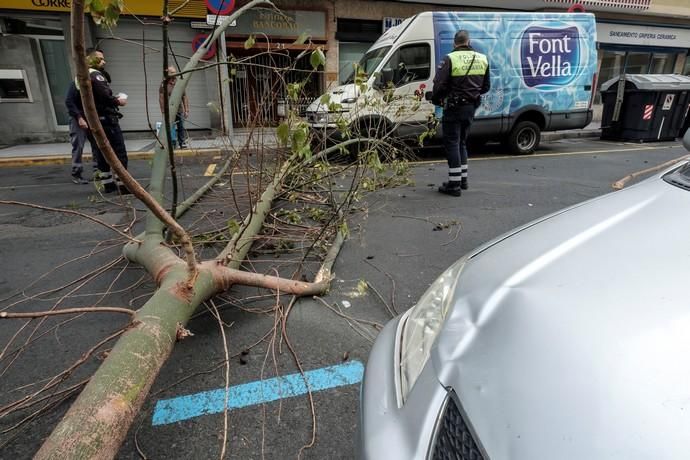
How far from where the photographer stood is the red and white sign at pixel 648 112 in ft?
36.9

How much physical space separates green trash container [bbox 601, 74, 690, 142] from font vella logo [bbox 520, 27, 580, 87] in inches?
135

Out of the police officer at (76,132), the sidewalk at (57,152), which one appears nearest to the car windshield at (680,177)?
the sidewalk at (57,152)

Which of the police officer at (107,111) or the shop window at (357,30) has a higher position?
the shop window at (357,30)

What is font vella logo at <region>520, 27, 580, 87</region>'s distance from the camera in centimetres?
878

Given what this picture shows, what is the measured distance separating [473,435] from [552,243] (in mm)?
796

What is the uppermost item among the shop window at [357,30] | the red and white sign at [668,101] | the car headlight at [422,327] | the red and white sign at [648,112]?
the shop window at [357,30]

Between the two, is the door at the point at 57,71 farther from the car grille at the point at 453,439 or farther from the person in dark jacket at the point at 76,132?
the car grille at the point at 453,439

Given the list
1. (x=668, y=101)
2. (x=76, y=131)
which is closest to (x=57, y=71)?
(x=76, y=131)

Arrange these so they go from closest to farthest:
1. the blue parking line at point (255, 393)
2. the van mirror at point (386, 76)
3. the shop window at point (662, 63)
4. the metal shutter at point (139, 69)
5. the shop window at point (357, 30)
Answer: the blue parking line at point (255, 393)
the van mirror at point (386, 76)
the metal shutter at point (139, 69)
the shop window at point (357, 30)
the shop window at point (662, 63)

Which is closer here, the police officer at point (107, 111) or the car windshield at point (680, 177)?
the car windshield at point (680, 177)

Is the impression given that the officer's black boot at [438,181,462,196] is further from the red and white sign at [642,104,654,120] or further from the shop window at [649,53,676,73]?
the shop window at [649,53,676,73]

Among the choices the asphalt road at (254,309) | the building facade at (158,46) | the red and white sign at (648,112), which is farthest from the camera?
the red and white sign at (648,112)

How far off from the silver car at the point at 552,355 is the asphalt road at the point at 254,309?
0.79m

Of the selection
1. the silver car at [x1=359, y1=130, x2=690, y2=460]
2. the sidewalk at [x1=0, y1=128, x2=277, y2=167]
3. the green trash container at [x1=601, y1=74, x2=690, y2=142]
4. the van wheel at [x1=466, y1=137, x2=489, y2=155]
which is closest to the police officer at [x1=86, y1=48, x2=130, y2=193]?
the sidewalk at [x1=0, y1=128, x2=277, y2=167]
